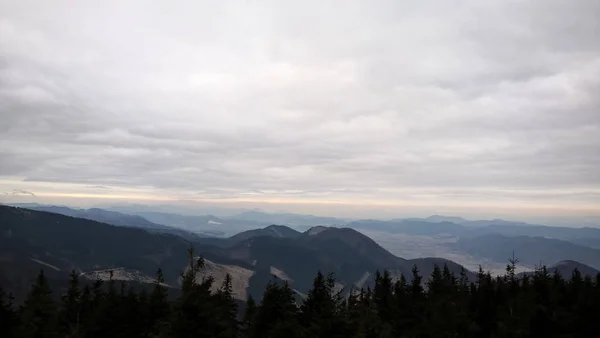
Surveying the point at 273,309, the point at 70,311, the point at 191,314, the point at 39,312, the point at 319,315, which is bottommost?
the point at 70,311

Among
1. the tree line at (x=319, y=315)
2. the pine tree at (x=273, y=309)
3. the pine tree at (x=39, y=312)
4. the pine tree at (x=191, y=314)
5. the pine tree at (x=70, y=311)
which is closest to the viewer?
the pine tree at (x=191, y=314)

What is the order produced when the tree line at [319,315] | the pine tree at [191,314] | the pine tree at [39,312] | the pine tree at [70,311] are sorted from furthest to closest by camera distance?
1. the pine tree at [70,311]
2. the pine tree at [39,312]
3. the tree line at [319,315]
4. the pine tree at [191,314]

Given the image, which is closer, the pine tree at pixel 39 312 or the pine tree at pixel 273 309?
the pine tree at pixel 39 312

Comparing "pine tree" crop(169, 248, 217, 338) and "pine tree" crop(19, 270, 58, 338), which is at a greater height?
"pine tree" crop(169, 248, 217, 338)

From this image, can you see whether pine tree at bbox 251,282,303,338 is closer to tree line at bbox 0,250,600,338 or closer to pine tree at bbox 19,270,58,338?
tree line at bbox 0,250,600,338

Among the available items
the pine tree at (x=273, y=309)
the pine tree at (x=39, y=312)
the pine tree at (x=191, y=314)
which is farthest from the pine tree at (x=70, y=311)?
the pine tree at (x=191, y=314)

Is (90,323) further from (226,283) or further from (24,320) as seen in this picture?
(226,283)

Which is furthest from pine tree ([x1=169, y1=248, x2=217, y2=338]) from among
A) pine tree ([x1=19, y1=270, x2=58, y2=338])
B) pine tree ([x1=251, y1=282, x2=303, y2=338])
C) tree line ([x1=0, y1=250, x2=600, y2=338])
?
pine tree ([x1=19, y1=270, x2=58, y2=338])

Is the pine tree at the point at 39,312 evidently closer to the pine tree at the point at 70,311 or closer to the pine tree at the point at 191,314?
the pine tree at the point at 70,311

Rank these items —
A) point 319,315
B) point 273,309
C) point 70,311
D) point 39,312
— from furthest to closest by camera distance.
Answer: point 70,311, point 273,309, point 39,312, point 319,315

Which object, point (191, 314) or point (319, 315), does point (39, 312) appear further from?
point (319, 315)

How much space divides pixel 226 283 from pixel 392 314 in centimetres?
2651

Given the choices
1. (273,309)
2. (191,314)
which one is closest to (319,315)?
(191,314)

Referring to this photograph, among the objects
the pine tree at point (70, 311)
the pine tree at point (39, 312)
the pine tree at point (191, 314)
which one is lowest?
the pine tree at point (70, 311)
